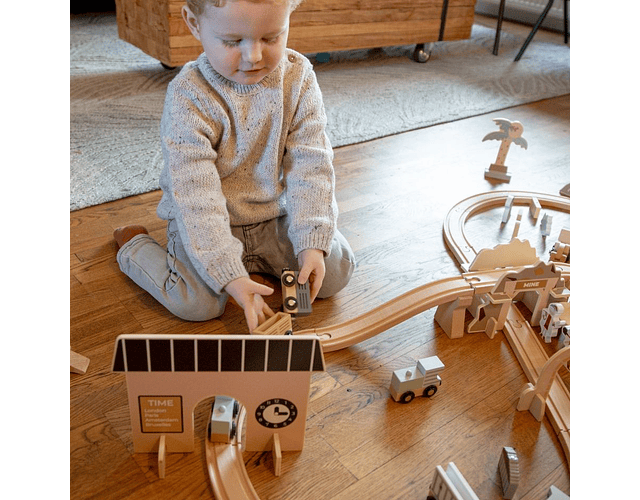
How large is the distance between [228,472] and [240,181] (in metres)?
0.54

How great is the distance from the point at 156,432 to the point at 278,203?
515 mm

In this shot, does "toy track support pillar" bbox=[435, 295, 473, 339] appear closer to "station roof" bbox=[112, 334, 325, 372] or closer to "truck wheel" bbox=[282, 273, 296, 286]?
"truck wheel" bbox=[282, 273, 296, 286]

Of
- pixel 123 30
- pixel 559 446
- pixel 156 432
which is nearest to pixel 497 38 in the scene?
pixel 123 30

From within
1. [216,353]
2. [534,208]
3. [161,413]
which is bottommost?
[534,208]

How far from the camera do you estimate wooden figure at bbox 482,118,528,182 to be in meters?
1.74

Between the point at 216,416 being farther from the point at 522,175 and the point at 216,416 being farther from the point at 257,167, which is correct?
the point at 522,175

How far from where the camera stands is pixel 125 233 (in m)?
1.26

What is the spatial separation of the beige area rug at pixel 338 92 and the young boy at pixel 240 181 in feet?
1.54

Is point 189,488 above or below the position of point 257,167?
below

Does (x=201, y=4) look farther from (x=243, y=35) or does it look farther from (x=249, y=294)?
(x=249, y=294)

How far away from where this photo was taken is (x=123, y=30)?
2396 mm

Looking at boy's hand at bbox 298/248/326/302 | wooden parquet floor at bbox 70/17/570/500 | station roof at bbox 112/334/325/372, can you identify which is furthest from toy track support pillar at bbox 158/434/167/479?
boy's hand at bbox 298/248/326/302

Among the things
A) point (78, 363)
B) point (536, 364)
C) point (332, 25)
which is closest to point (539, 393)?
point (536, 364)

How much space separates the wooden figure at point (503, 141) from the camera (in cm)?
174
